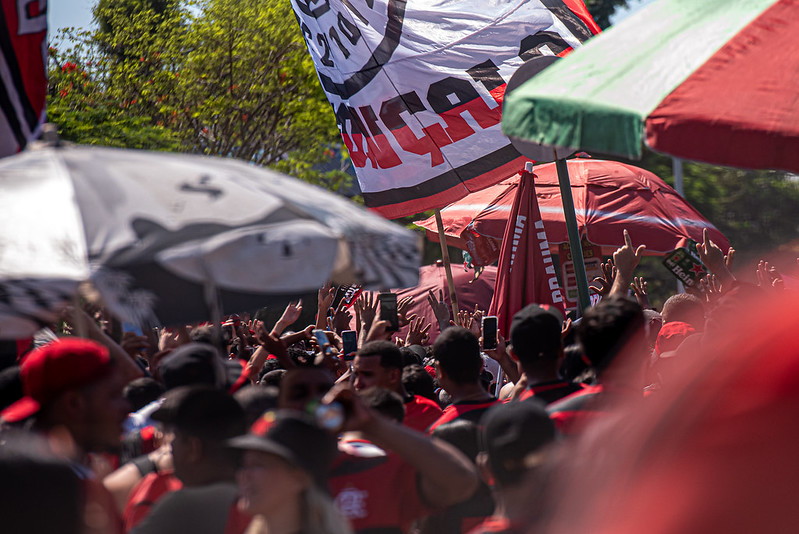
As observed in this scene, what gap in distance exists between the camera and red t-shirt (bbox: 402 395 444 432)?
4.67 m

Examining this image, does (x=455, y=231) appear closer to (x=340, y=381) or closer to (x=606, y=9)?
(x=340, y=381)

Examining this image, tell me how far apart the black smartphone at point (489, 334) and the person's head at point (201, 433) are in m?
3.09

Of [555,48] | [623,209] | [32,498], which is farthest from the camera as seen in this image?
[623,209]

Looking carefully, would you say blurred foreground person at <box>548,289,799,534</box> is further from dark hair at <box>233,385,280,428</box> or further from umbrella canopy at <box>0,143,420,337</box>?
dark hair at <box>233,385,280,428</box>

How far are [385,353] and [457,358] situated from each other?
1.36 ft

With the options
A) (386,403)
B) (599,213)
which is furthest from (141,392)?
(599,213)

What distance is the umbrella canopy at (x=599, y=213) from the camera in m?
10.3

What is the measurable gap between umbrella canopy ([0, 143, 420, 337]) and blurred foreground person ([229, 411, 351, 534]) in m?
0.62

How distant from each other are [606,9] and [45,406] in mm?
34651

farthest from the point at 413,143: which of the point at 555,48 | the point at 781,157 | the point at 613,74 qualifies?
the point at 781,157

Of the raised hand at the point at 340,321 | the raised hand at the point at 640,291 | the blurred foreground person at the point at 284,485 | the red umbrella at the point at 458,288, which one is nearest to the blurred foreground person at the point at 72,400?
the blurred foreground person at the point at 284,485

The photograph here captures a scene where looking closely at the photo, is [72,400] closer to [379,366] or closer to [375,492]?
[375,492]

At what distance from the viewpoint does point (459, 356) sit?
173 inches

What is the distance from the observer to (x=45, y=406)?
3.25 metres
